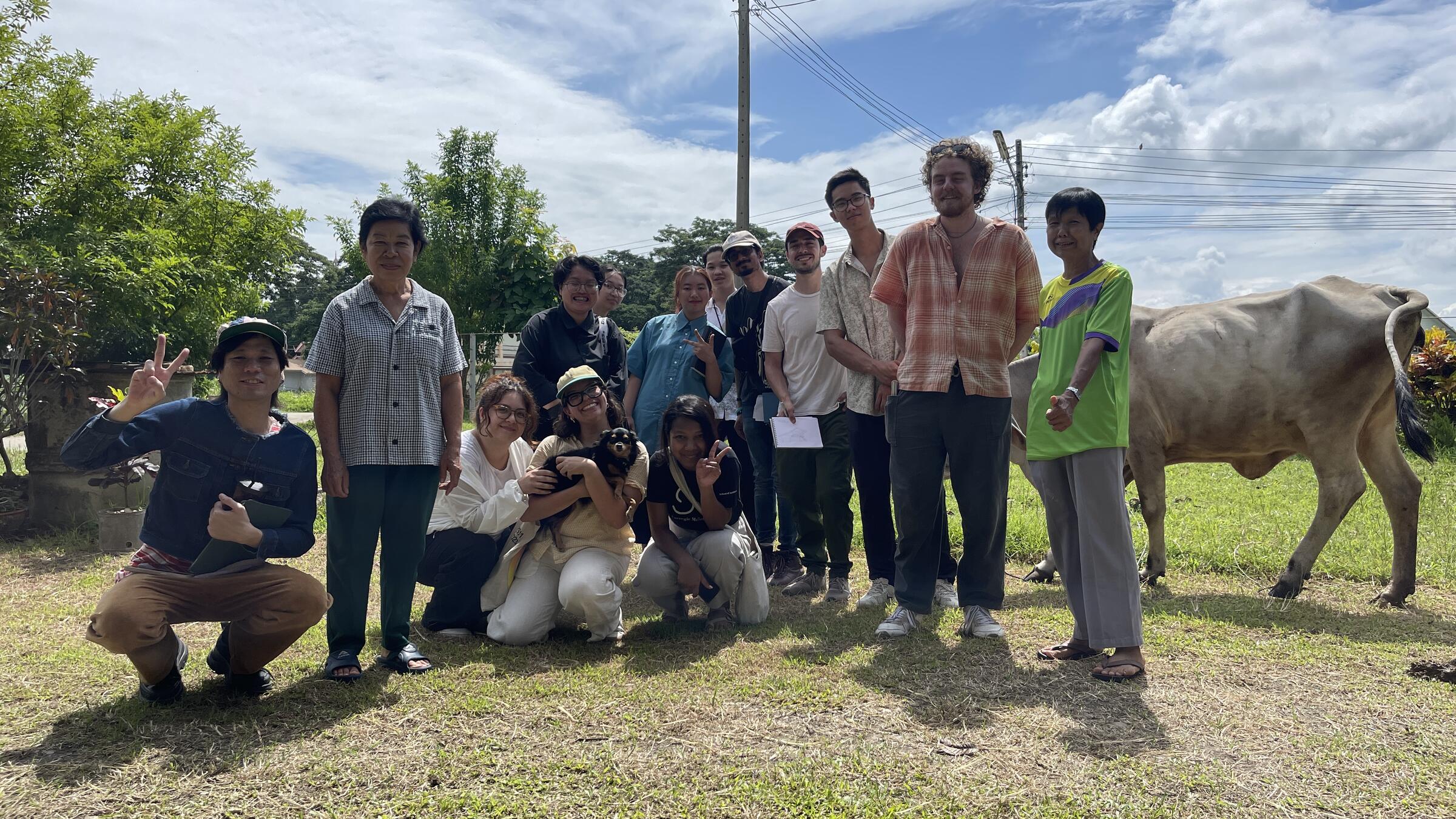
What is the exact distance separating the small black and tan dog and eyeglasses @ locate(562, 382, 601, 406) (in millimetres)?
241

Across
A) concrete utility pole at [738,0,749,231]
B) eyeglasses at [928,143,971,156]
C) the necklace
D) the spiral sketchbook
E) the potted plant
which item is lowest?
the potted plant

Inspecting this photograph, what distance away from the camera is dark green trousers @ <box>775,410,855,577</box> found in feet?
16.9

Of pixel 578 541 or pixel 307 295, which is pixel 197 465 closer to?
pixel 578 541

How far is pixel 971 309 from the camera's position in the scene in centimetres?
411

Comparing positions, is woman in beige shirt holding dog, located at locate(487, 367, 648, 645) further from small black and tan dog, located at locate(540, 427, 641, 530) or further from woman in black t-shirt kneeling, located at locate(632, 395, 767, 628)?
woman in black t-shirt kneeling, located at locate(632, 395, 767, 628)

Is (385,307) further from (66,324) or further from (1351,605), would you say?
(1351,605)

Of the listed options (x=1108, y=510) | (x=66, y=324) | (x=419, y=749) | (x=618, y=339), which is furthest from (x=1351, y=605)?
(x=66, y=324)

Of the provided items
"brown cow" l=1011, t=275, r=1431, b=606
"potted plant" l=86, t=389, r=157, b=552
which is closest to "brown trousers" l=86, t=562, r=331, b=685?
"potted plant" l=86, t=389, r=157, b=552

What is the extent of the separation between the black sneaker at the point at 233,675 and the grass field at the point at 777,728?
0.06 m

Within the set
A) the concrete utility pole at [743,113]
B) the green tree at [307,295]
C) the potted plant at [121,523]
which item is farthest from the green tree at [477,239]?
the green tree at [307,295]

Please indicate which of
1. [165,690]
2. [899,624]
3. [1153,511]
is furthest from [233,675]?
[1153,511]

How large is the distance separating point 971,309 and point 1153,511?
2.44m

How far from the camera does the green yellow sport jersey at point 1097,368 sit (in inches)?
143

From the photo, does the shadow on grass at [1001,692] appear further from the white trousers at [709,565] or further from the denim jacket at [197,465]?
Result: the denim jacket at [197,465]
